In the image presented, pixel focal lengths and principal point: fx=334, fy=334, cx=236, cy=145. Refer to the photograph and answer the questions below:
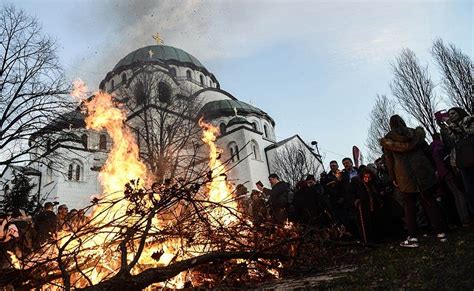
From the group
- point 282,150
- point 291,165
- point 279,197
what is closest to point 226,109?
point 282,150

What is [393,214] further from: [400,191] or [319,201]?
[400,191]

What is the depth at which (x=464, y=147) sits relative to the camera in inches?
202

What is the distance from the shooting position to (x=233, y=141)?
3822cm

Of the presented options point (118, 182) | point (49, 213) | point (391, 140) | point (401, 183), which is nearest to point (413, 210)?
point (401, 183)

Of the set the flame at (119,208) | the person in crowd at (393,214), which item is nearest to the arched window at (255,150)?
the flame at (119,208)

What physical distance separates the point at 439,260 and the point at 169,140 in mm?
20541

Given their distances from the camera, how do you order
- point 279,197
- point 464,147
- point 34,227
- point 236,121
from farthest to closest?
point 236,121, point 34,227, point 279,197, point 464,147

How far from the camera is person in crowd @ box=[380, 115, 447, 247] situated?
5.05 metres

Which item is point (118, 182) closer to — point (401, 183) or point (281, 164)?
point (401, 183)

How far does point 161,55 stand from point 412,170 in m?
44.7

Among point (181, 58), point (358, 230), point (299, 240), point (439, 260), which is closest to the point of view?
point (439, 260)

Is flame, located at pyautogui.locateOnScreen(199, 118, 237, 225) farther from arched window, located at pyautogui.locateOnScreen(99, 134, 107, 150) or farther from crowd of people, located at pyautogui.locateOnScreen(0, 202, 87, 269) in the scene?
arched window, located at pyautogui.locateOnScreen(99, 134, 107, 150)

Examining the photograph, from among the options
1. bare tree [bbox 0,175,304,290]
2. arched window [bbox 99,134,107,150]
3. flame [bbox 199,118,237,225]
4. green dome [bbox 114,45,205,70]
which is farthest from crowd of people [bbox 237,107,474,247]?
green dome [bbox 114,45,205,70]

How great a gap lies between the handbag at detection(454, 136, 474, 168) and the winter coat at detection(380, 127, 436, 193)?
0.38 metres
